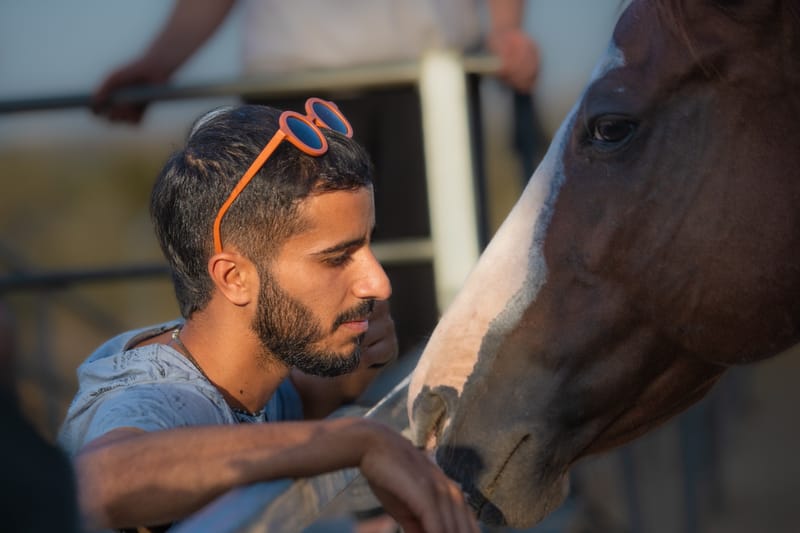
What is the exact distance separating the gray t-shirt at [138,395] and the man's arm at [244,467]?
100 millimetres

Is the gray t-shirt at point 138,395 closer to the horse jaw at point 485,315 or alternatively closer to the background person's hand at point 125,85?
the horse jaw at point 485,315

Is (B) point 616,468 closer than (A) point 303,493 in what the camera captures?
No

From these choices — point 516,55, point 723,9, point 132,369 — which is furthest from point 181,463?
point 516,55

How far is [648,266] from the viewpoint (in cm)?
191

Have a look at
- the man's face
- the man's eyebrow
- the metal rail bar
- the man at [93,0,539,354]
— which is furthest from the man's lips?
the metal rail bar

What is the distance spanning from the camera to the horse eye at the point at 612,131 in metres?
1.93

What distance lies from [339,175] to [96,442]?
1.79 ft

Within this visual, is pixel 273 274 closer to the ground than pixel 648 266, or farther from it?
farther from it

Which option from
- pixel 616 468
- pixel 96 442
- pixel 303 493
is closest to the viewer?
pixel 303 493

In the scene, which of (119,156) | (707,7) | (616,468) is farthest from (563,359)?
(119,156)

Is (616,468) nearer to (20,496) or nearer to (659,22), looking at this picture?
(659,22)

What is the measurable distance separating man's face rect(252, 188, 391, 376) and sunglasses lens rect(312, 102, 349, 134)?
0.14 m

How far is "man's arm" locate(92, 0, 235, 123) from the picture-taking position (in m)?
2.99

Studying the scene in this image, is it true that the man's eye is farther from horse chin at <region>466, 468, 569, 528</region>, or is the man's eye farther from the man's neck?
horse chin at <region>466, 468, 569, 528</region>
